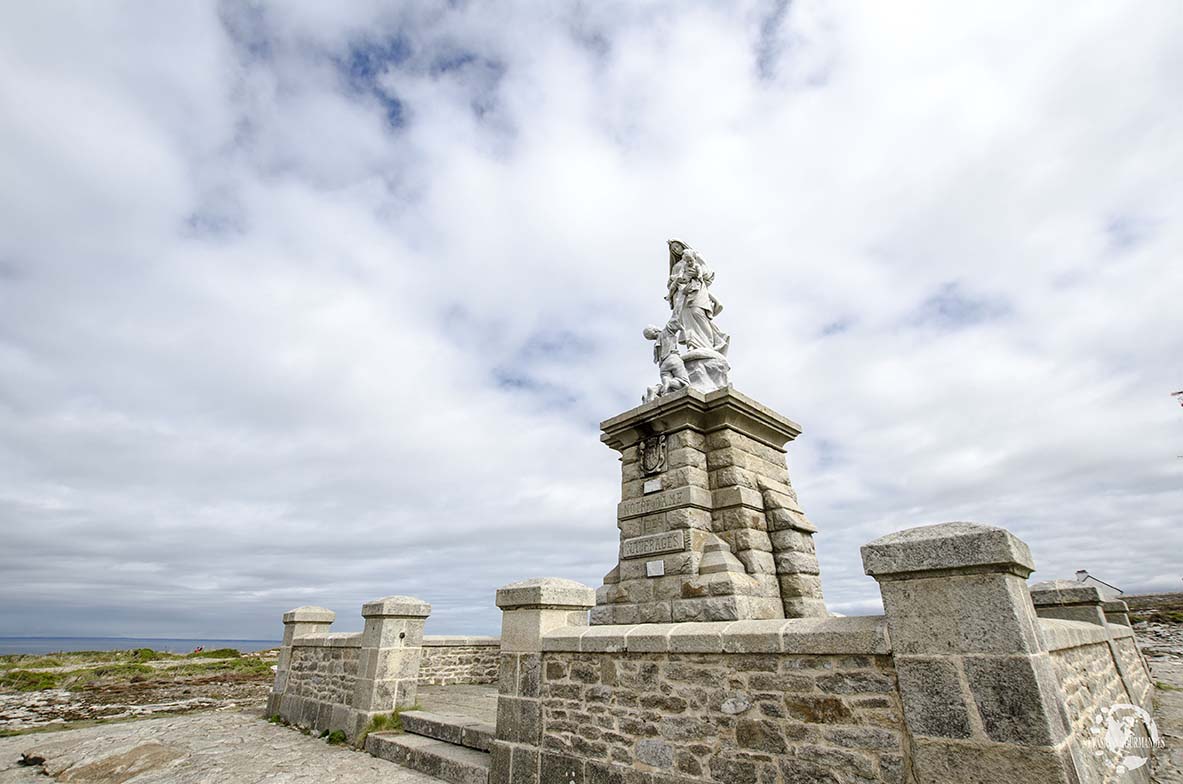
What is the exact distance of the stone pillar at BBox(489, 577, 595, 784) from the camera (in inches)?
214

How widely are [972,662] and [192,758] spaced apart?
8.72 meters

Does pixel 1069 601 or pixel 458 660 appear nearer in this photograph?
pixel 1069 601

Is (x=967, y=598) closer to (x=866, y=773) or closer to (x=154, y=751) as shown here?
(x=866, y=773)

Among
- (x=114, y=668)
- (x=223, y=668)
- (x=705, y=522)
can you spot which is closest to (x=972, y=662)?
(x=705, y=522)

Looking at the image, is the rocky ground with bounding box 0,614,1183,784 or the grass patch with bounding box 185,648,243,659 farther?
the grass patch with bounding box 185,648,243,659

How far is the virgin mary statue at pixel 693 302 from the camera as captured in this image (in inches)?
347

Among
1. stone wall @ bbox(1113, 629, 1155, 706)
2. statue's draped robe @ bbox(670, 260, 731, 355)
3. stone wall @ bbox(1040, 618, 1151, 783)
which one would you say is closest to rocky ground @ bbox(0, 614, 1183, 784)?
stone wall @ bbox(1113, 629, 1155, 706)

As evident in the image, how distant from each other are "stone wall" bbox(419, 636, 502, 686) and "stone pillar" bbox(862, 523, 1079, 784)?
10122mm

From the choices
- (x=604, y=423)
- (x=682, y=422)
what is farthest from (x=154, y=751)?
(x=682, y=422)

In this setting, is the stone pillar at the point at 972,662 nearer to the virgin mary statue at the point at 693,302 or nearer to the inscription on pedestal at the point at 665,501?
the inscription on pedestal at the point at 665,501

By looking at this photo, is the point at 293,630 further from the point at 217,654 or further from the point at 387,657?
the point at 217,654

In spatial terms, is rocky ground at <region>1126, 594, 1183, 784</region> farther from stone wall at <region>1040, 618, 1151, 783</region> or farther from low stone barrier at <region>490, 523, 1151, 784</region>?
low stone barrier at <region>490, 523, 1151, 784</region>

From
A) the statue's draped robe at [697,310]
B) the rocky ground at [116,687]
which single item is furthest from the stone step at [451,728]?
the rocky ground at [116,687]

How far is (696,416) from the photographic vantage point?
737 cm
